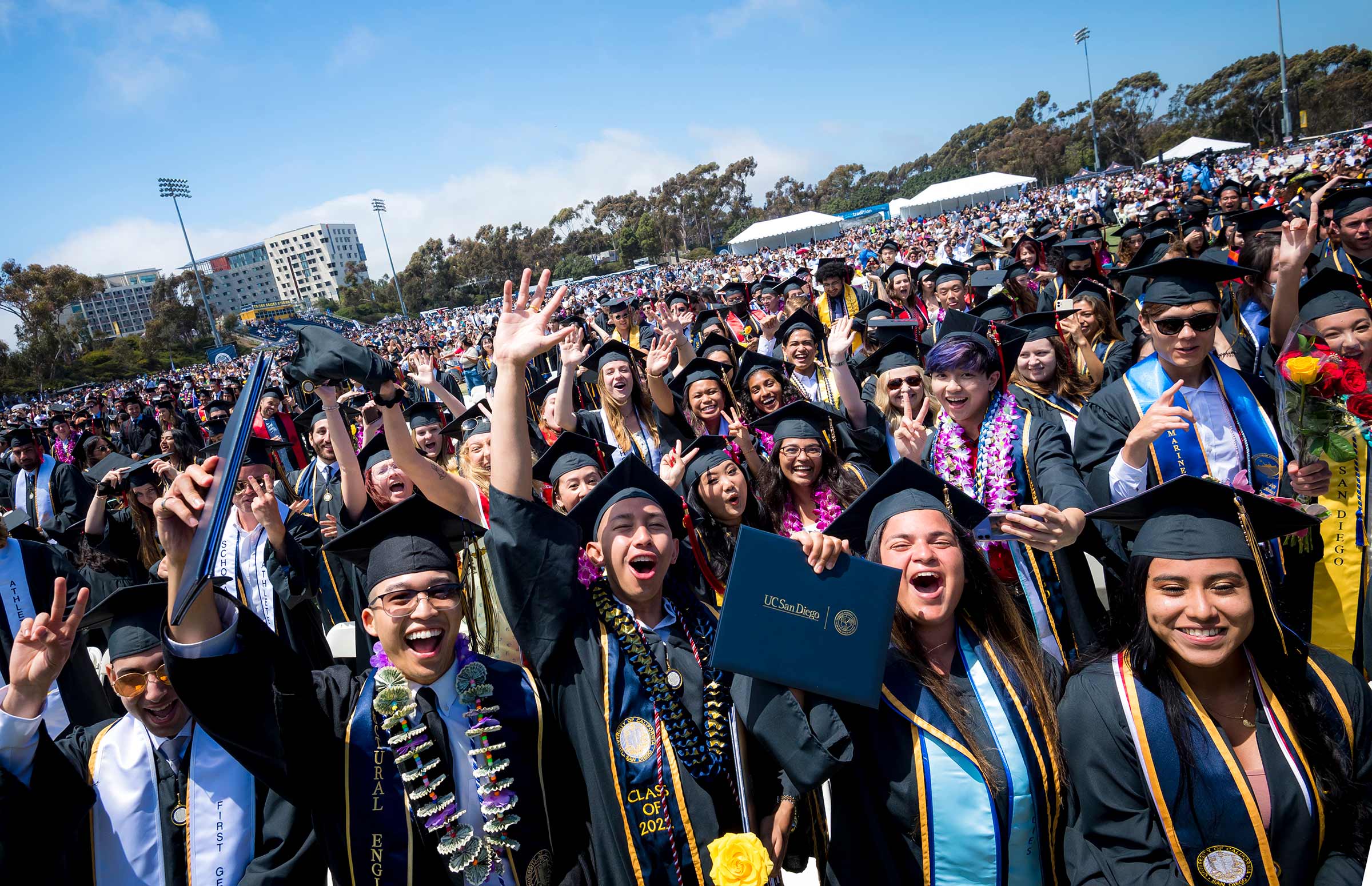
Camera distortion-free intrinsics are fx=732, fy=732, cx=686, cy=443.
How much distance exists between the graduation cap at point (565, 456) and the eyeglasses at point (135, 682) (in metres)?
1.69

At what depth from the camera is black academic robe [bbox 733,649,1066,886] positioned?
6.43 feet

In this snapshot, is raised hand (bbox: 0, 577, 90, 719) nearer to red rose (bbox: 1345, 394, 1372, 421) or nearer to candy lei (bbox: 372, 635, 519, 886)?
candy lei (bbox: 372, 635, 519, 886)

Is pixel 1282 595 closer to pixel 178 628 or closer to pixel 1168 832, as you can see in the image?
pixel 1168 832

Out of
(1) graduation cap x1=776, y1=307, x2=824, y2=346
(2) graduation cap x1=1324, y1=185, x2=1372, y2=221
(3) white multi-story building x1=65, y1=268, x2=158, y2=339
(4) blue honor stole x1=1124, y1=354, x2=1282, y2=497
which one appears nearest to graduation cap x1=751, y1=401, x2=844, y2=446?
(4) blue honor stole x1=1124, y1=354, x2=1282, y2=497

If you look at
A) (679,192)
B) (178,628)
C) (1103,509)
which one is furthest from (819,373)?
(679,192)

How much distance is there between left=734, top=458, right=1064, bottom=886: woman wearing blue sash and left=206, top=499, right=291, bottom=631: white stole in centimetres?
325

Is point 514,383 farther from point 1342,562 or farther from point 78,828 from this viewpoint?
point 1342,562

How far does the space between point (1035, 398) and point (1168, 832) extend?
2.39m

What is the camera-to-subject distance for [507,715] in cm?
221

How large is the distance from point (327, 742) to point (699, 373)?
3470 millimetres

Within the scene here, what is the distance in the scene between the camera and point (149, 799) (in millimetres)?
2311

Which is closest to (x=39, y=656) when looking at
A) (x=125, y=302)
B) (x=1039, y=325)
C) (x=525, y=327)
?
(x=525, y=327)

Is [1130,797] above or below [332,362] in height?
below

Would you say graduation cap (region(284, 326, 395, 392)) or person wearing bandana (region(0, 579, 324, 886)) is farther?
graduation cap (region(284, 326, 395, 392))
